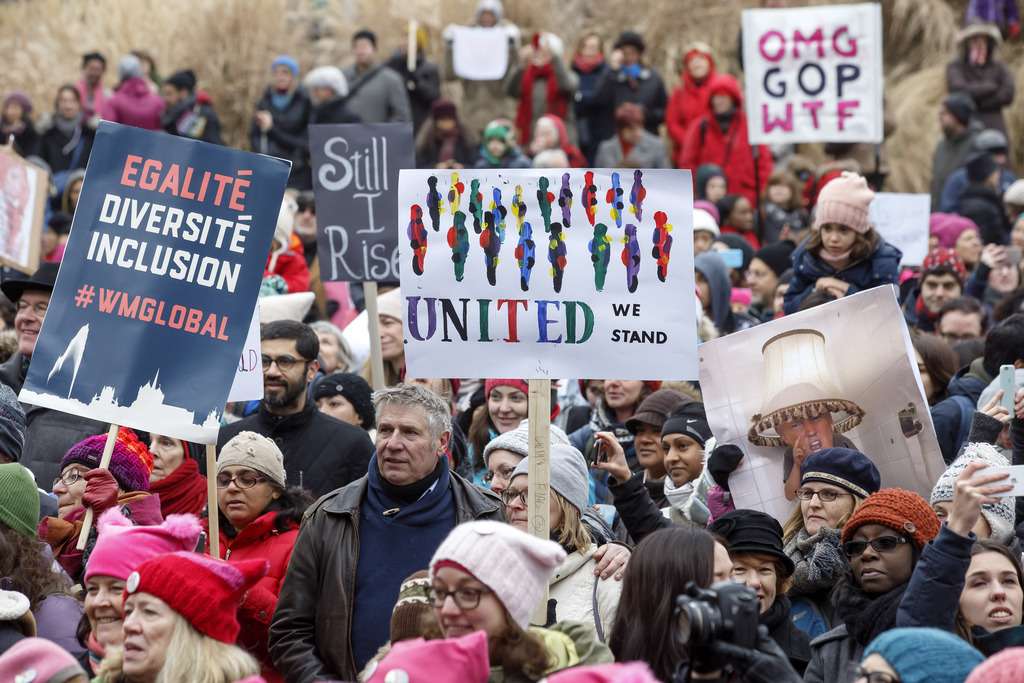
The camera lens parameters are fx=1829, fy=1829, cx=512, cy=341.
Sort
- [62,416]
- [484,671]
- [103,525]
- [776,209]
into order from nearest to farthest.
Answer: [484,671] < [103,525] < [62,416] < [776,209]

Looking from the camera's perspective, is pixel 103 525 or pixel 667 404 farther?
pixel 667 404

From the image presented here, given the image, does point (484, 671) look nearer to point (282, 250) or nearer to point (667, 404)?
point (667, 404)

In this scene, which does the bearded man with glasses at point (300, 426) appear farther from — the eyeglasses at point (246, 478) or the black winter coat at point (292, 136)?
the black winter coat at point (292, 136)

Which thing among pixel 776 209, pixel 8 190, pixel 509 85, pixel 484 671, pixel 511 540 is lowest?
pixel 484 671

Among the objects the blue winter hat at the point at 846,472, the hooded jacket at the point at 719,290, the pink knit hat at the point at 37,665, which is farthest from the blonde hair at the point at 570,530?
the hooded jacket at the point at 719,290

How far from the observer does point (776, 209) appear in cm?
1495

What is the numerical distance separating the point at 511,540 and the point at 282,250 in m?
7.89

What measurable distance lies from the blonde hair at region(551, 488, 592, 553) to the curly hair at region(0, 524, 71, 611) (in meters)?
1.72

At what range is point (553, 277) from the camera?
21.5 ft

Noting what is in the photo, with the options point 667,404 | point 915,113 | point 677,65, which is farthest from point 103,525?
point 677,65

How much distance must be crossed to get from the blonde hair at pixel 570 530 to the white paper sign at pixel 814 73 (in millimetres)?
6787

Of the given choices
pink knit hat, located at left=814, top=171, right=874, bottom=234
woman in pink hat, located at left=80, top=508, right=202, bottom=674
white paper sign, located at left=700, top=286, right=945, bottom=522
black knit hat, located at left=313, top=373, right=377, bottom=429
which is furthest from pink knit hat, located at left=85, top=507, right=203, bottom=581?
pink knit hat, located at left=814, top=171, right=874, bottom=234

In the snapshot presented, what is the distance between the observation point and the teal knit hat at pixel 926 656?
455 centimetres

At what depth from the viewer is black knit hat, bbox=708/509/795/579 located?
605 cm
